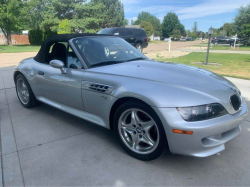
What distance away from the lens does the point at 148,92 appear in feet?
7.84

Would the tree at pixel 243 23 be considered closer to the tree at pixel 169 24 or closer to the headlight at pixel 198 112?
the headlight at pixel 198 112

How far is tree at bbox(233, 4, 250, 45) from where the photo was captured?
3100 centimetres

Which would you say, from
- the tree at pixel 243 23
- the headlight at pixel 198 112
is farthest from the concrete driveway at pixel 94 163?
the tree at pixel 243 23

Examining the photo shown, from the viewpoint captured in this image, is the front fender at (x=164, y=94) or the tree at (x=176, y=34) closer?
the front fender at (x=164, y=94)

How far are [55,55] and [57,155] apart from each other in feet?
6.56

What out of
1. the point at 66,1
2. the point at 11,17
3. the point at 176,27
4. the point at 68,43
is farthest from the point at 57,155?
the point at 176,27

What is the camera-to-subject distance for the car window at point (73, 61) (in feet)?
10.7

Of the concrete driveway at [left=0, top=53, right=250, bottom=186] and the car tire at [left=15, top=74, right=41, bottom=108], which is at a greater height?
the car tire at [left=15, top=74, right=41, bottom=108]

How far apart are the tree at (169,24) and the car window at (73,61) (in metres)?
107

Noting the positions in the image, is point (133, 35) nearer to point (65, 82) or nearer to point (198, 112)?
point (65, 82)

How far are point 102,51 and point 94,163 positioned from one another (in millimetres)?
1729

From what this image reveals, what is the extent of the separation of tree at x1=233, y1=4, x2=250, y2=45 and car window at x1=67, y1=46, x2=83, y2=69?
33.2 metres

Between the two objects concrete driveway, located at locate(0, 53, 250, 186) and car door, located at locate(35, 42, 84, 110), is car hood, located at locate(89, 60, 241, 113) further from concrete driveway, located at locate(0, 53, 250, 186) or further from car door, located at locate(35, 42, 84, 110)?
concrete driveway, located at locate(0, 53, 250, 186)

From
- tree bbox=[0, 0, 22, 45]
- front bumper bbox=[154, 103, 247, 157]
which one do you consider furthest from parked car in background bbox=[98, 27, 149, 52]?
tree bbox=[0, 0, 22, 45]
